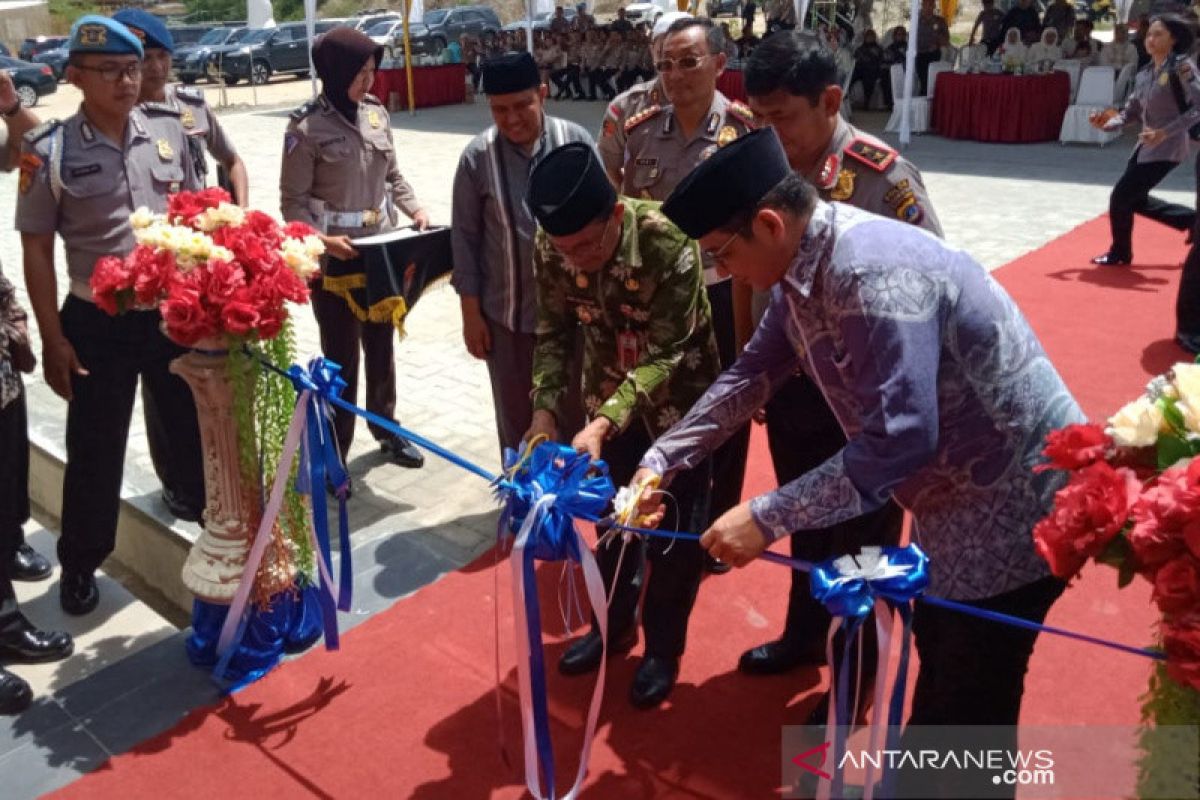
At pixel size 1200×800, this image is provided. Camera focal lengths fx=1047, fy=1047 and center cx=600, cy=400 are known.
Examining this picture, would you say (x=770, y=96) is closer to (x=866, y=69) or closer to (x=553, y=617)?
(x=553, y=617)

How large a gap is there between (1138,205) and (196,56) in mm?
24535

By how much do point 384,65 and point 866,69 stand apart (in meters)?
10.0

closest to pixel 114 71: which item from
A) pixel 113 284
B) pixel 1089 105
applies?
pixel 113 284

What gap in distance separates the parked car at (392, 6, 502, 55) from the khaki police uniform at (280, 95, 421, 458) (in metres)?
24.2

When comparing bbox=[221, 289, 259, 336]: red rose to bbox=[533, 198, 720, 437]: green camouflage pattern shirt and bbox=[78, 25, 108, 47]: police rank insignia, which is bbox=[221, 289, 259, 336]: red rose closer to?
bbox=[533, 198, 720, 437]: green camouflage pattern shirt

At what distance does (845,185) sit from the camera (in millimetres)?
2943

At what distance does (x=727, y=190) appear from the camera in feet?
6.49

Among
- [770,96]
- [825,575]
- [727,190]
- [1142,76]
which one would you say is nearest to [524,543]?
[825,575]

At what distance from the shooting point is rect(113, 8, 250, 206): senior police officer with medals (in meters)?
4.07

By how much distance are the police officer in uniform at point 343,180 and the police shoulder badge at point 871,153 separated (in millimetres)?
2114

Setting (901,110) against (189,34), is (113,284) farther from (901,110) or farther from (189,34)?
(189,34)

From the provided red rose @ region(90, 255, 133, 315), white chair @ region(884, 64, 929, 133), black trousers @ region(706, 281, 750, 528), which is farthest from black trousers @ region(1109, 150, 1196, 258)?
white chair @ region(884, 64, 929, 133)

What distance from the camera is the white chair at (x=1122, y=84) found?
44.8 feet

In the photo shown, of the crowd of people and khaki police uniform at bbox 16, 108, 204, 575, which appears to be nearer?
the crowd of people
